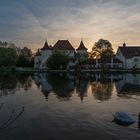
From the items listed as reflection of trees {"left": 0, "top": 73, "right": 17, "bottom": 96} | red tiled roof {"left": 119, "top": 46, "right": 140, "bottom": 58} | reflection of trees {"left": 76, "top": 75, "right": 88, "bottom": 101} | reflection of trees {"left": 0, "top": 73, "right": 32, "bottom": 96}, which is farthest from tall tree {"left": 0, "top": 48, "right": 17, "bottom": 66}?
reflection of trees {"left": 76, "top": 75, "right": 88, "bottom": 101}

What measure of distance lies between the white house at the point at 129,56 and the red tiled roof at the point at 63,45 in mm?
18362

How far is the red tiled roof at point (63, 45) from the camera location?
11231cm

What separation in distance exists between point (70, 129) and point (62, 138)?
1.66 meters

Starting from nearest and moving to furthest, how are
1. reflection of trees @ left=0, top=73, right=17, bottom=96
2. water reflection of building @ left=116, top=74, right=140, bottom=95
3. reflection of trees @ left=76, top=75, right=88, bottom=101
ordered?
reflection of trees @ left=76, top=75, right=88, bottom=101, reflection of trees @ left=0, top=73, right=17, bottom=96, water reflection of building @ left=116, top=74, right=140, bottom=95

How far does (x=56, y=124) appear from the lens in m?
16.7

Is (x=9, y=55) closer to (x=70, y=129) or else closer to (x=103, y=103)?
(x=103, y=103)

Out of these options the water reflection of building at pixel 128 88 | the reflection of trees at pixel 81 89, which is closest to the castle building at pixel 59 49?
the water reflection of building at pixel 128 88

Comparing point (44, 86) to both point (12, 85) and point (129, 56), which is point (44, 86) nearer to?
point (12, 85)

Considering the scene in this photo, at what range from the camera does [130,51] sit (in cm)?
10788

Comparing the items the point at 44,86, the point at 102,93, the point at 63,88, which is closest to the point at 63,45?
the point at 44,86

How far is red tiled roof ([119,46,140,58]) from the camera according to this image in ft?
345

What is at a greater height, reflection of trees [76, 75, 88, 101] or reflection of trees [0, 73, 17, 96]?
reflection of trees [0, 73, 17, 96]

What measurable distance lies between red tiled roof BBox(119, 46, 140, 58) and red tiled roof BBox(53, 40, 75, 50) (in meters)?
19.0

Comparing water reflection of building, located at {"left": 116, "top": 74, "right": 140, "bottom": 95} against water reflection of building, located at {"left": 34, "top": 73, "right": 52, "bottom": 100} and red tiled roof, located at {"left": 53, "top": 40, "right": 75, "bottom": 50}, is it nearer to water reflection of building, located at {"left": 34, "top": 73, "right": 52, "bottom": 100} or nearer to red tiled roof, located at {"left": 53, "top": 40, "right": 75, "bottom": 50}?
water reflection of building, located at {"left": 34, "top": 73, "right": 52, "bottom": 100}
